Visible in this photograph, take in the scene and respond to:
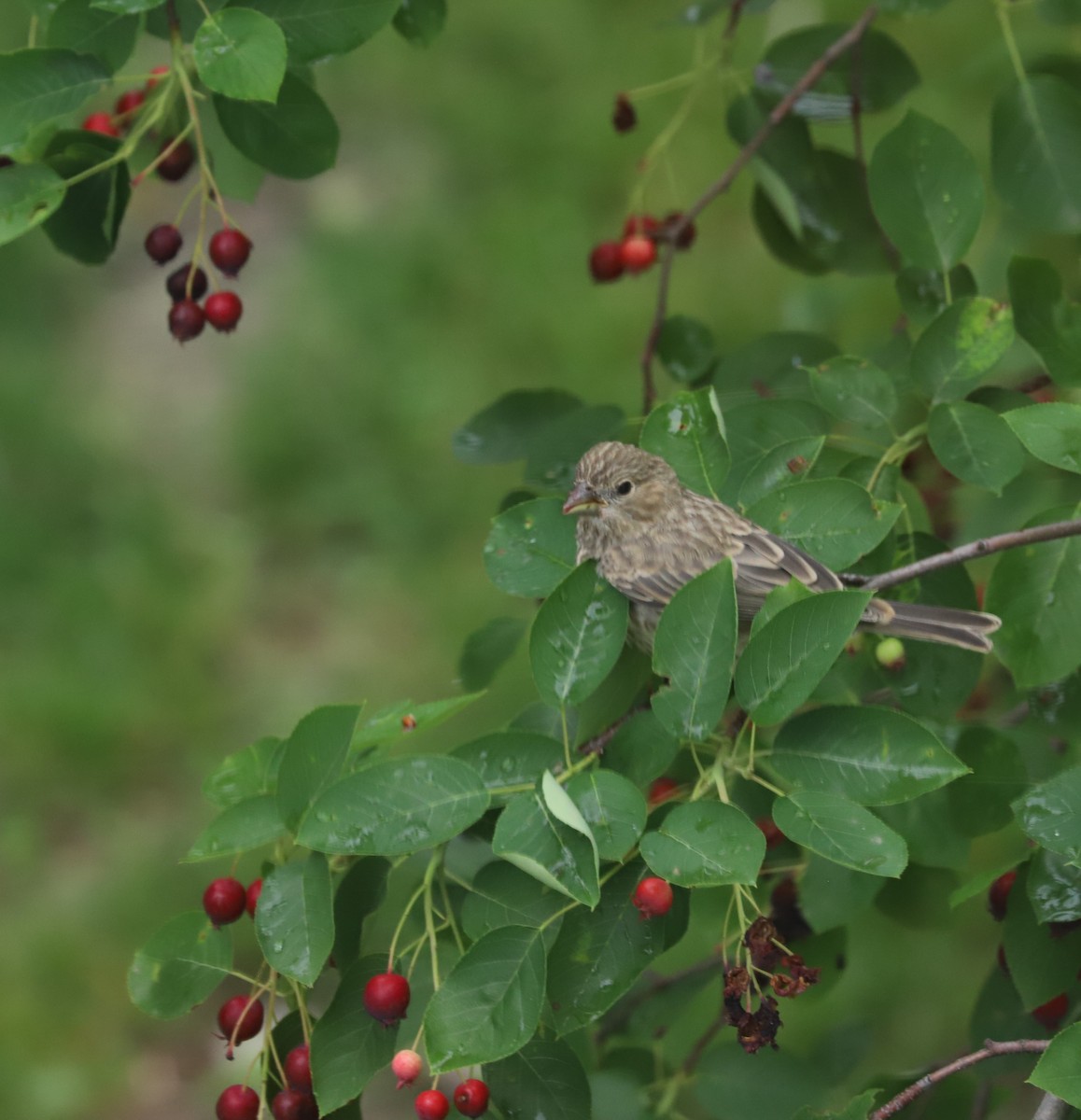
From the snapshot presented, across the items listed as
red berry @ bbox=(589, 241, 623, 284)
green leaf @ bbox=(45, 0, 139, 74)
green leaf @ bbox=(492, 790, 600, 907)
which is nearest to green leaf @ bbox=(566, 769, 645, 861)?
green leaf @ bbox=(492, 790, 600, 907)

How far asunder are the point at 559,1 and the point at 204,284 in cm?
623

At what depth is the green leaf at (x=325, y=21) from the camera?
2.77m

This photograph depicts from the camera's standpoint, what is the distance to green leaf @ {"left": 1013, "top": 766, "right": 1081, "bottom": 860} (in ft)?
7.13

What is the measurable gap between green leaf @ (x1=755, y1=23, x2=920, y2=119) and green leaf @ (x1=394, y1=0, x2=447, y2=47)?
91 centimetres

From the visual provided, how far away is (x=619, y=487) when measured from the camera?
3484 millimetres

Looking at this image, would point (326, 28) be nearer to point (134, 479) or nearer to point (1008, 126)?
point (1008, 126)

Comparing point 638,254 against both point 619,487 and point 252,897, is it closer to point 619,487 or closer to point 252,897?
point 619,487

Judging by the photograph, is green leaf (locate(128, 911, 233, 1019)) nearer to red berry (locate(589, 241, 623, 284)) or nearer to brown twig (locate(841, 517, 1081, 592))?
brown twig (locate(841, 517, 1081, 592))

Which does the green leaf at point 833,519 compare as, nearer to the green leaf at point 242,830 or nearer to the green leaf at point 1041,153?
A: the green leaf at point 242,830

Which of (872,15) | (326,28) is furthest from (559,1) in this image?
(326,28)

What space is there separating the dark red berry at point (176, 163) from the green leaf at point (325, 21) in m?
0.51

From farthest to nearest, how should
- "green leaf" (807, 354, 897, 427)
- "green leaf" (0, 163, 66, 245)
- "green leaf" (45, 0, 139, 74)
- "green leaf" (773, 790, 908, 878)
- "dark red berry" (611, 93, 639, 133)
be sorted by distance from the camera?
"dark red berry" (611, 93, 639, 133) → "green leaf" (807, 354, 897, 427) → "green leaf" (45, 0, 139, 74) → "green leaf" (0, 163, 66, 245) → "green leaf" (773, 790, 908, 878)

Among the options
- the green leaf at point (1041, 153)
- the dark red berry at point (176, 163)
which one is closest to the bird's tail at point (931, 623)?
the green leaf at point (1041, 153)

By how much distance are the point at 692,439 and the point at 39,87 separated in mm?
1392
